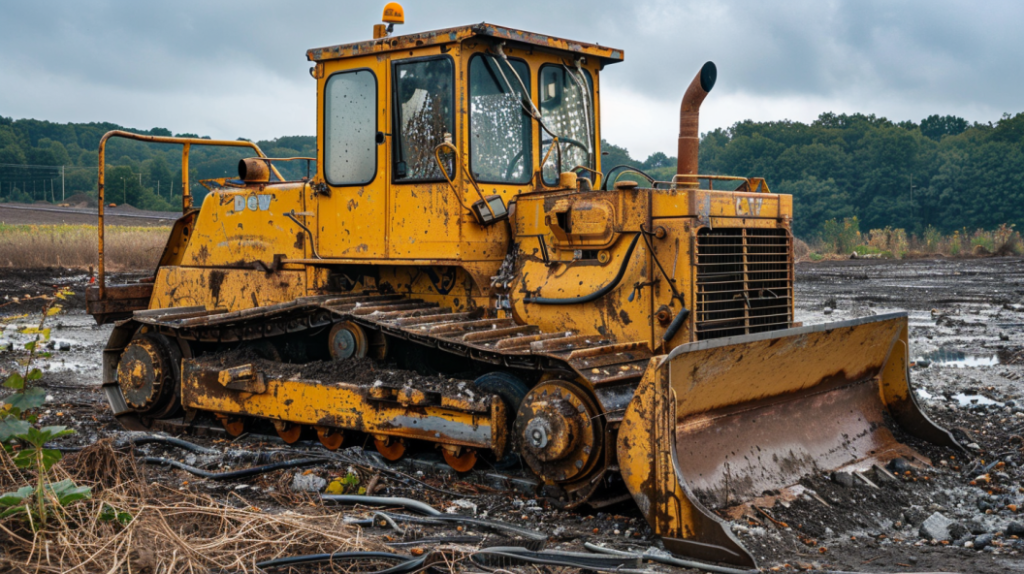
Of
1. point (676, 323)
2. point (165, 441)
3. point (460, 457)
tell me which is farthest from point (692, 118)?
point (165, 441)

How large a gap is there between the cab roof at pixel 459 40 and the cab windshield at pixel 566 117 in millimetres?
191

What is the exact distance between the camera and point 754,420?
576 centimetres

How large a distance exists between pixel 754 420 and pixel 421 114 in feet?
10.5

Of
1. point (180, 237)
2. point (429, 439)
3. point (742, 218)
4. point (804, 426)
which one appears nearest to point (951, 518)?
point (804, 426)

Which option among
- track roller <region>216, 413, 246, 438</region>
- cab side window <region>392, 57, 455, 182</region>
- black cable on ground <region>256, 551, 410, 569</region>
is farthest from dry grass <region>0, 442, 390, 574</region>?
cab side window <region>392, 57, 455, 182</region>

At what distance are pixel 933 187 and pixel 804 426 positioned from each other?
49.7m

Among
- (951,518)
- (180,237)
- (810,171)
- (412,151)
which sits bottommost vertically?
(951,518)

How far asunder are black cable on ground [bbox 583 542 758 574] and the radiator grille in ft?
5.43

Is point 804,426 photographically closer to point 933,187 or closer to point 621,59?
point 621,59

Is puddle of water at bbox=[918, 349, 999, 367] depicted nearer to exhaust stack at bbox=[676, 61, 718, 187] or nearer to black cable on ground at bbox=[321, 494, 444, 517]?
exhaust stack at bbox=[676, 61, 718, 187]

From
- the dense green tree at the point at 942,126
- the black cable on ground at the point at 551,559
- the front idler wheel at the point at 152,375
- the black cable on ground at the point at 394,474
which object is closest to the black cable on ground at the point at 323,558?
the black cable on ground at the point at 551,559

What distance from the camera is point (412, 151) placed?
A: 6.62 m

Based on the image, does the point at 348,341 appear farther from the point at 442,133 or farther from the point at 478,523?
the point at 478,523

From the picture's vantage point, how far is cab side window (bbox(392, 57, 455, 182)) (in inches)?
253
